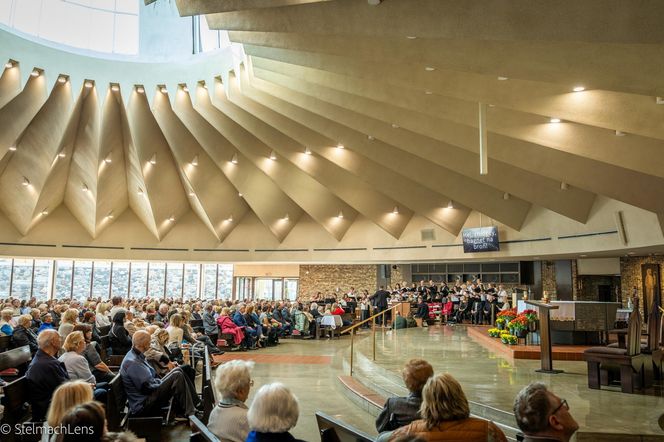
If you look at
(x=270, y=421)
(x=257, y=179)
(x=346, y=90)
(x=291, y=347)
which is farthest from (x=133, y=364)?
(x=257, y=179)

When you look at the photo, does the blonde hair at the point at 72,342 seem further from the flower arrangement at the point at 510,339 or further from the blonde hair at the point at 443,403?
the flower arrangement at the point at 510,339

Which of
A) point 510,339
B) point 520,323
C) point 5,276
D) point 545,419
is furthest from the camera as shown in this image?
point 5,276

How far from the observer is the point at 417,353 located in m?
9.30

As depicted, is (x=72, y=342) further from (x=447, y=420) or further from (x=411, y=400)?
(x=447, y=420)

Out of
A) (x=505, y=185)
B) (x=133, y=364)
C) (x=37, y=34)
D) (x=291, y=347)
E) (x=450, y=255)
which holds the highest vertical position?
(x=37, y=34)

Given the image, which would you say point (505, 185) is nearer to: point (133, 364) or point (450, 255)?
point (450, 255)

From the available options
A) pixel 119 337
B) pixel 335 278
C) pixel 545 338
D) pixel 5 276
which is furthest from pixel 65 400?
pixel 5 276

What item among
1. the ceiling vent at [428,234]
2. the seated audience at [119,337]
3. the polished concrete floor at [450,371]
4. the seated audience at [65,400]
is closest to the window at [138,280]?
the ceiling vent at [428,234]

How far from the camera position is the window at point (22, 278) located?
2070 centimetres

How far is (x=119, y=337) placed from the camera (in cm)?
759

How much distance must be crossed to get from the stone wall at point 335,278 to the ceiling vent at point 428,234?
13.9ft

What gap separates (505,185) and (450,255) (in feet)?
18.9

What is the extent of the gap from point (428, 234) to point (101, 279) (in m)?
14.2

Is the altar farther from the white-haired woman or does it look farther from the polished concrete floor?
the white-haired woman
